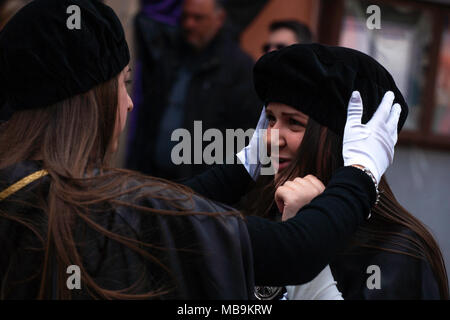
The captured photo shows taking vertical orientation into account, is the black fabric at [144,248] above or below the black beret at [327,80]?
below

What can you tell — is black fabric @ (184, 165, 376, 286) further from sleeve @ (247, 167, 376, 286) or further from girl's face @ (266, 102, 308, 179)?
girl's face @ (266, 102, 308, 179)

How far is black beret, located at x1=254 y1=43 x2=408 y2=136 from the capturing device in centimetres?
188

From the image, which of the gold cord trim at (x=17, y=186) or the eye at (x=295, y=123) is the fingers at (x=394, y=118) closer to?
the eye at (x=295, y=123)

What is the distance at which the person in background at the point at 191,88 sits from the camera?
3.88 m

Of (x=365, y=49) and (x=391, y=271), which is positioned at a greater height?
(x=365, y=49)

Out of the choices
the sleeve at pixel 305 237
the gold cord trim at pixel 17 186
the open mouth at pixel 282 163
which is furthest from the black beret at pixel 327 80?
the gold cord trim at pixel 17 186

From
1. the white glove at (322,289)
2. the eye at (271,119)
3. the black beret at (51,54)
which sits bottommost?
the white glove at (322,289)

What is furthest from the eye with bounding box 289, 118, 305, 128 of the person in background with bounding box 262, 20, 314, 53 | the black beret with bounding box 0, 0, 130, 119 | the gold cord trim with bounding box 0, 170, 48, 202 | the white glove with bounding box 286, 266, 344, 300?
Answer: the person in background with bounding box 262, 20, 314, 53

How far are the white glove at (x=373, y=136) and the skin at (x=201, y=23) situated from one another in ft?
8.37

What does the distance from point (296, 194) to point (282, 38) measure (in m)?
2.55

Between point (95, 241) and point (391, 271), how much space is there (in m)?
0.91

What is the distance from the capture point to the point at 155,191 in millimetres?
1454
